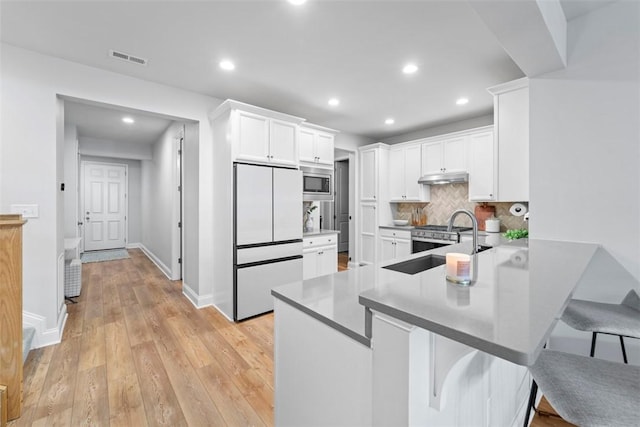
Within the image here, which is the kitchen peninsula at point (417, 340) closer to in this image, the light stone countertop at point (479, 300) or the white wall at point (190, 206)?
the light stone countertop at point (479, 300)

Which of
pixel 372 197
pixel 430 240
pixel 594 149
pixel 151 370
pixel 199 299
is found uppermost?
pixel 594 149

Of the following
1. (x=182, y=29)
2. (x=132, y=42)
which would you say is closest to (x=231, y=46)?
(x=182, y=29)

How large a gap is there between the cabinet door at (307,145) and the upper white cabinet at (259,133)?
0.35 meters

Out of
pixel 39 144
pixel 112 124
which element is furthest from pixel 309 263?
pixel 112 124

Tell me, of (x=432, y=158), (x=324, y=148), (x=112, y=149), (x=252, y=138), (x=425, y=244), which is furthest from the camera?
(x=112, y=149)

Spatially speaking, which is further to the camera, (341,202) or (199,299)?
(341,202)

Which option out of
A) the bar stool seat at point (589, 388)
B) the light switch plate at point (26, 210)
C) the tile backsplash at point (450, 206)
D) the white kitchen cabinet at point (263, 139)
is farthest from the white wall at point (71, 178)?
the bar stool seat at point (589, 388)

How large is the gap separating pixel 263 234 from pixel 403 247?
2.56 metres

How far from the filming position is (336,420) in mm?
1035

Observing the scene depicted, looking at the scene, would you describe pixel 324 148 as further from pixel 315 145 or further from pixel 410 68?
pixel 410 68

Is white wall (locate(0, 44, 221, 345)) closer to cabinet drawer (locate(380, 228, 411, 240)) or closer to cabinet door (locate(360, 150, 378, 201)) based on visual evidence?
cabinet door (locate(360, 150, 378, 201))

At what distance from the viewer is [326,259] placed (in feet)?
13.4

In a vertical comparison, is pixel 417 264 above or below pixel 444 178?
below

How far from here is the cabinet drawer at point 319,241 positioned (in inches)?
150
